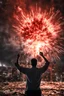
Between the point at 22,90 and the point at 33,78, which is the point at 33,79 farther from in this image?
the point at 22,90

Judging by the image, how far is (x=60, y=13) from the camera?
103 ft

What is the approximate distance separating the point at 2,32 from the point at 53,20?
10.7 metres

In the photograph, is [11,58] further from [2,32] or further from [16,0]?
[16,0]

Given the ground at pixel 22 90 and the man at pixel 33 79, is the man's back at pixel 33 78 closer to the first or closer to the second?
the man at pixel 33 79

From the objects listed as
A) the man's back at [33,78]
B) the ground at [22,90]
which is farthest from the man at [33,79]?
the ground at [22,90]

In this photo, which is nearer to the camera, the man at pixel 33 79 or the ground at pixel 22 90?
the man at pixel 33 79

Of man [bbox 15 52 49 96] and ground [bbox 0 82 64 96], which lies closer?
man [bbox 15 52 49 96]

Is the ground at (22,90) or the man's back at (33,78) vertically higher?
the man's back at (33,78)

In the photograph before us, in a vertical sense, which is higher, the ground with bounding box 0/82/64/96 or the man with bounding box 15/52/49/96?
the man with bounding box 15/52/49/96

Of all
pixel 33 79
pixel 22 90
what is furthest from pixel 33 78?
pixel 22 90

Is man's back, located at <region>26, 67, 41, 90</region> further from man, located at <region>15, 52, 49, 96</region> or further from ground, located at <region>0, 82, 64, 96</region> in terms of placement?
ground, located at <region>0, 82, 64, 96</region>

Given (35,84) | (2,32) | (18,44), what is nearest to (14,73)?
(18,44)

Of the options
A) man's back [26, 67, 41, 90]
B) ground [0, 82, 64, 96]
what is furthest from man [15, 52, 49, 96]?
ground [0, 82, 64, 96]

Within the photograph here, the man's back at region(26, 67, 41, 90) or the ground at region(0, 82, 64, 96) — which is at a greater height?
the man's back at region(26, 67, 41, 90)
